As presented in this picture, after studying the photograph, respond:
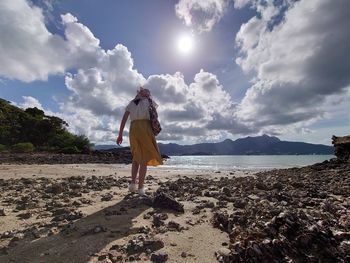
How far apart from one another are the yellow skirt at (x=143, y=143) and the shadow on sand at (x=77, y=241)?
180 centimetres

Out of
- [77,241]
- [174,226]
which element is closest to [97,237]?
[77,241]

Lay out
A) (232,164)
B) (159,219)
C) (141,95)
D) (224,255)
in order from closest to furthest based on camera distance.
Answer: (224,255) < (159,219) < (141,95) < (232,164)

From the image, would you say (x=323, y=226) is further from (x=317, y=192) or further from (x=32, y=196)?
(x=32, y=196)

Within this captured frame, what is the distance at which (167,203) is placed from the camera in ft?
17.4

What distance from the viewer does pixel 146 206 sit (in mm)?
5504

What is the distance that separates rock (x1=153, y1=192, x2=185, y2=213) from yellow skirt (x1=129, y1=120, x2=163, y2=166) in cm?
121

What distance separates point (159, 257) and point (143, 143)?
361 cm

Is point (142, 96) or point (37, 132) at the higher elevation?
point (37, 132)

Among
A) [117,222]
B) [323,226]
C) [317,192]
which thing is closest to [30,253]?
[117,222]

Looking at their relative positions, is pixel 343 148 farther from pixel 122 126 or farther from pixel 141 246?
pixel 141 246

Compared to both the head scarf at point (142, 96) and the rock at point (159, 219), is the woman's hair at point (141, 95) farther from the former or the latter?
the rock at point (159, 219)

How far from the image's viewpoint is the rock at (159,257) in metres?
3.16

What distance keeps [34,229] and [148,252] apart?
184 cm

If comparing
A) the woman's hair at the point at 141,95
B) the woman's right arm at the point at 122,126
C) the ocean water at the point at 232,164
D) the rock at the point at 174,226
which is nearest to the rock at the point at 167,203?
the rock at the point at 174,226
